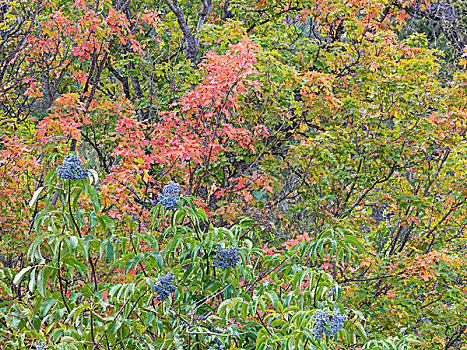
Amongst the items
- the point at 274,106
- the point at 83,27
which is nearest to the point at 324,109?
the point at 274,106

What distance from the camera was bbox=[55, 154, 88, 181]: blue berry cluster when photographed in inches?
97.7

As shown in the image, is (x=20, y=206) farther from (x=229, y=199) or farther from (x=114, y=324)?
(x=114, y=324)

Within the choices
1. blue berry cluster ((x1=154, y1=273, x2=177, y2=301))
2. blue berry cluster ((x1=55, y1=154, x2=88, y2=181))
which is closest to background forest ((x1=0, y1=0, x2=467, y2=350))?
blue berry cluster ((x1=154, y1=273, x2=177, y2=301))

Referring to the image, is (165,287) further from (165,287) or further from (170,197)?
(170,197)

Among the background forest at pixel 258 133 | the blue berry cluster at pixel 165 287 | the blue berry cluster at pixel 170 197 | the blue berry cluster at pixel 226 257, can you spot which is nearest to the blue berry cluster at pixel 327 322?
the blue berry cluster at pixel 226 257

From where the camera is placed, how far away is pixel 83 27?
6016 mm

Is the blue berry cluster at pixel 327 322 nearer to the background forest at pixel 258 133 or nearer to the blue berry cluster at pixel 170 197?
the blue berry cluster at pixel 170 197

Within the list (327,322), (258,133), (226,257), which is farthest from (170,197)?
(258,133)

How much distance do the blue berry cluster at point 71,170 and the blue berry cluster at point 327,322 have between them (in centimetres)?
138

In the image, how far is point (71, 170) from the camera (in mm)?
2508

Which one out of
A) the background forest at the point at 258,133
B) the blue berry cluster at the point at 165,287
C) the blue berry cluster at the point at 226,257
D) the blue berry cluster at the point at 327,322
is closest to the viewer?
the blue berry cluster at the point at 327,322

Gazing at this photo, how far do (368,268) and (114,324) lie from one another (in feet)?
17.5

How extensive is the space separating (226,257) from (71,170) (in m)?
0.99

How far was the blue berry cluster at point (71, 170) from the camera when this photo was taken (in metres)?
2.48
